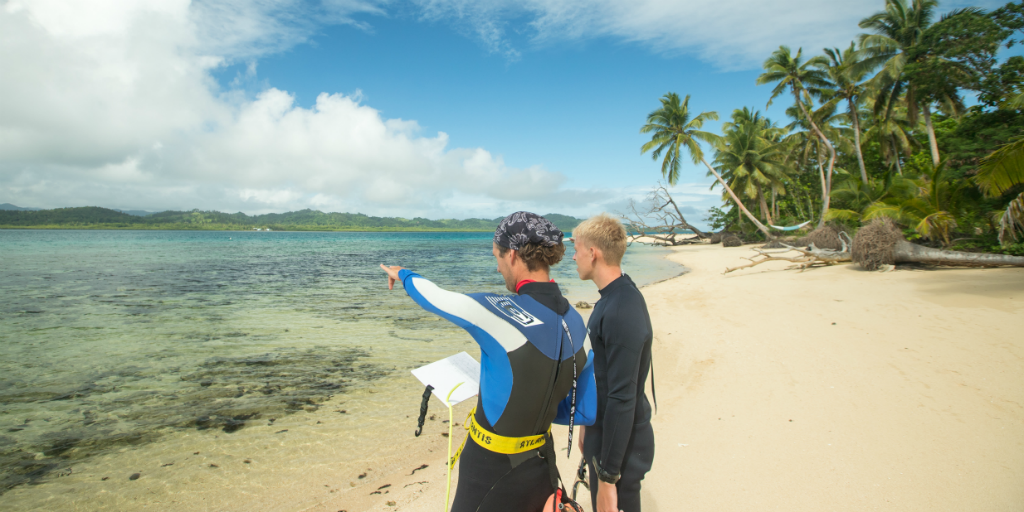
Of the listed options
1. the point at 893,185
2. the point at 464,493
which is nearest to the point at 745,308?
the point at 464,493

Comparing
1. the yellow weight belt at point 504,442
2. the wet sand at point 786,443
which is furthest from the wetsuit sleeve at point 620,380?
the wet sand at point 786,443

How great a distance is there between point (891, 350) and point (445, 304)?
726 cm

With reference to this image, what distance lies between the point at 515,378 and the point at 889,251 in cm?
1570

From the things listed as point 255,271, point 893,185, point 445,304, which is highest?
point 893,185

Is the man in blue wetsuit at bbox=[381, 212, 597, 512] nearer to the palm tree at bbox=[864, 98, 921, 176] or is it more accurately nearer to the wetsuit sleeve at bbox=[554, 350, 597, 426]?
the wetsuit sleeve at bbox=[554, 350, 597, 426]

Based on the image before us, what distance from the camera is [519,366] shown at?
63.4 inches

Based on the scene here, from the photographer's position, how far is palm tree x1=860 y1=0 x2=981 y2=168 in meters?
Answer: 19.2

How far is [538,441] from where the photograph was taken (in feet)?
5.65

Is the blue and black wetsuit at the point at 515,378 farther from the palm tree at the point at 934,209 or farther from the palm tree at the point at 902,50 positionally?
the palm tree at the point at 902,50

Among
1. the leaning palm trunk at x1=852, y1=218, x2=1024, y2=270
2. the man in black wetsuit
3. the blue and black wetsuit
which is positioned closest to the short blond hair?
the man in black wetsuit

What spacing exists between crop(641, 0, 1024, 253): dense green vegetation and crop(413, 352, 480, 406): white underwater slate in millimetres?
11778

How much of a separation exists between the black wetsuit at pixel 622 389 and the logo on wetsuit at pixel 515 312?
33 cm

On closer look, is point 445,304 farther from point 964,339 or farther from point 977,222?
point 977,222

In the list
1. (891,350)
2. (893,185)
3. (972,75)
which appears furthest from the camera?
(893,185)
